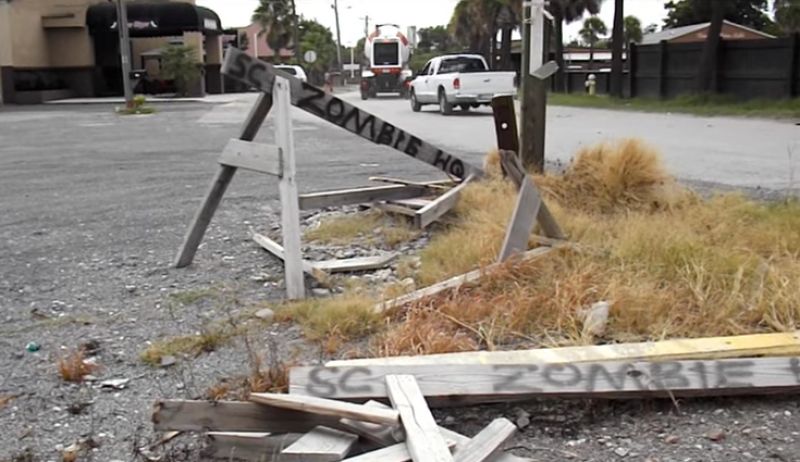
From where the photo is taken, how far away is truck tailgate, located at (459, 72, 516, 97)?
24.9 metres

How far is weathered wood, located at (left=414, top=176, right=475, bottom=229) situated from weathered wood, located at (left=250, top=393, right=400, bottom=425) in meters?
3.38

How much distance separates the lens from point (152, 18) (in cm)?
3884

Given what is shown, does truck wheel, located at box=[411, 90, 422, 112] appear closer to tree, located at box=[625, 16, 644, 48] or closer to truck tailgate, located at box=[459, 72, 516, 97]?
truck tailgate, located at box=[459, 72, 516, 97]

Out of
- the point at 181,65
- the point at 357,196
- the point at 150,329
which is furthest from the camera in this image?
the point at 181,65

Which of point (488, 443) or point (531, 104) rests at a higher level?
point (531, 104)

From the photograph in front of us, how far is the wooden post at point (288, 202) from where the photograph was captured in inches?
208

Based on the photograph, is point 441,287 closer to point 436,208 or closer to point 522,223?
point 522,223

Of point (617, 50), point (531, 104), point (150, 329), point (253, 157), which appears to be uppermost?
point (617, 50)

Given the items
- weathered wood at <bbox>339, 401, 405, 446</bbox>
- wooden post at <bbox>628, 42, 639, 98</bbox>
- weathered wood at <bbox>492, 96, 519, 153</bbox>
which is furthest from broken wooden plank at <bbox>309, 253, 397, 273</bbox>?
wooden post at <bbox>628, 42, 639, 98</bbox>

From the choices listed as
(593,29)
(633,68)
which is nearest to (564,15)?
(633,68)

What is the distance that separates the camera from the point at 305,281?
220 inches

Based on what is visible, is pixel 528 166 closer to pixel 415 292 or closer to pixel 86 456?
pixel 415 292

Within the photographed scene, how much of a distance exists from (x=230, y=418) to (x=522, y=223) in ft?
8.54

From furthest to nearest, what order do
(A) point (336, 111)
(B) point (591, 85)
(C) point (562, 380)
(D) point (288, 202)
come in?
1. (B) point (591, 85)
2. (A) point (336, 111)
3. (D) point (288, 202)
4. (C) point (562, 380)
